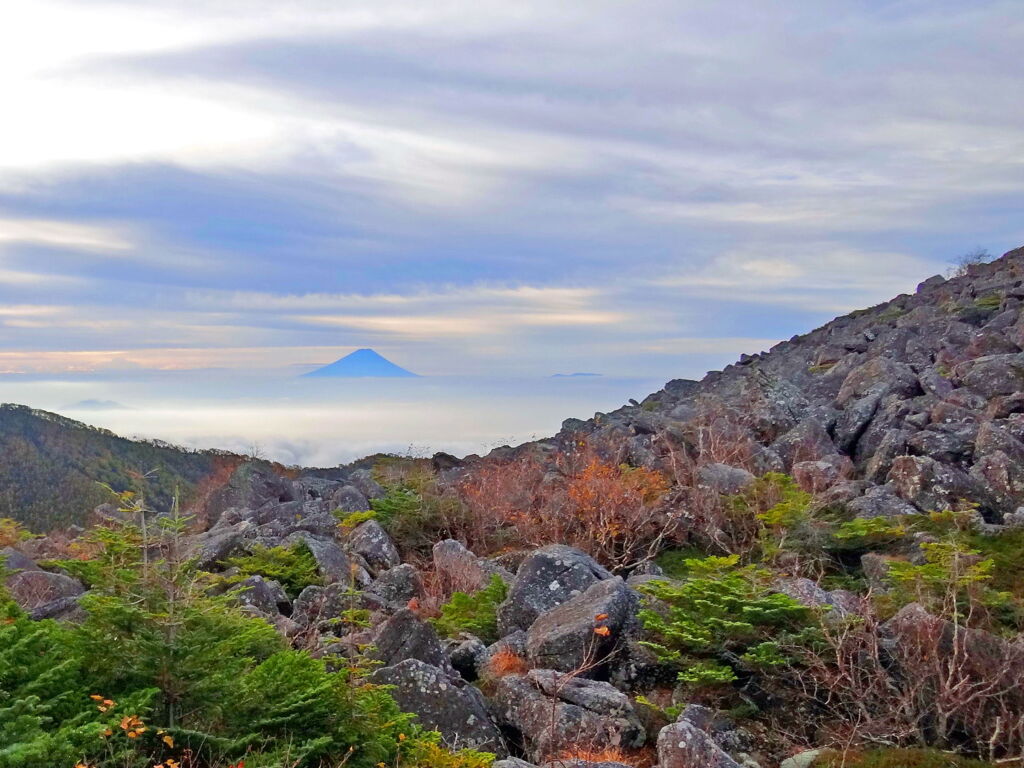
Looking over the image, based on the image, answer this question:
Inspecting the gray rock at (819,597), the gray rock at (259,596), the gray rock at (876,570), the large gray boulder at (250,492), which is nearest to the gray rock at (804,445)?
the gray rock at (876,570)

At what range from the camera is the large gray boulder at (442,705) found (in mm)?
8992

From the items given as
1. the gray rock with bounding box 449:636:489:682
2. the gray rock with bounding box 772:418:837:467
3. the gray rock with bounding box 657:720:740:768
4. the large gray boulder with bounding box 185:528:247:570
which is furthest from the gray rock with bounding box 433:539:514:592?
the gray rock with bounding box 772:418:837:467

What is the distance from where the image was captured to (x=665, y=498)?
59.7 feet

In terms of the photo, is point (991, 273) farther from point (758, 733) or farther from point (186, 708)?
point (186, 708)

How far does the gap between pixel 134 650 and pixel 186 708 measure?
0.55m

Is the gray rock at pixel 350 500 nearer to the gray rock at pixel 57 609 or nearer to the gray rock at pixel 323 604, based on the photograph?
the gray rock at pixel 323 604

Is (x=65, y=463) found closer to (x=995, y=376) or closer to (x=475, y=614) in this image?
(x=995, y=376)

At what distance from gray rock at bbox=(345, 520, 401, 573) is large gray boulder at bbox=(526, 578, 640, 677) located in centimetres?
679

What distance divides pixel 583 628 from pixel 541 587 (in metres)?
2.13

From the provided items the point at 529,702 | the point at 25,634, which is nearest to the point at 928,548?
the point at 529,702

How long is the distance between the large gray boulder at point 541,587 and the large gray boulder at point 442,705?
10.7 ft

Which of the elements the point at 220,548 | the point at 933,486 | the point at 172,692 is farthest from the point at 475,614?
the point at 933,486

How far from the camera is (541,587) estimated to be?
12883 millimetres

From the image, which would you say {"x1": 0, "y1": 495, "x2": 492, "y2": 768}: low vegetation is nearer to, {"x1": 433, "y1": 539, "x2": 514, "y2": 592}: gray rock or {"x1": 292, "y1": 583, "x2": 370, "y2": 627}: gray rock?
{"x1": 292, "y1": 583, "x2": 370, "y2": 627}: gray rock
